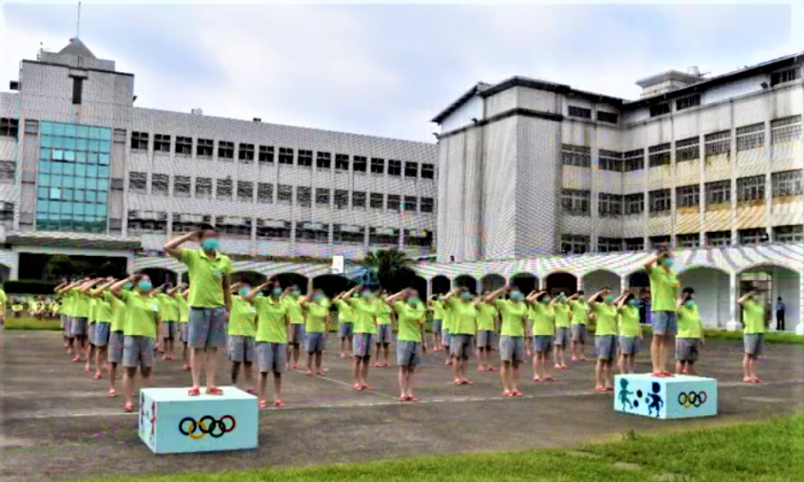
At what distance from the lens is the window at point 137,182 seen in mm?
56094

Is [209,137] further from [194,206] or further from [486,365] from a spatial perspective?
[486,365]

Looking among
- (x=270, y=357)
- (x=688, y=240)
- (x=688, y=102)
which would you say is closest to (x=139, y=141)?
(x=688, y=102)

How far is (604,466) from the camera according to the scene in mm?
7102

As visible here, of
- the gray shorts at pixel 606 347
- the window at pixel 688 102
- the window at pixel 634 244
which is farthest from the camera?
the window at pixel 634 244

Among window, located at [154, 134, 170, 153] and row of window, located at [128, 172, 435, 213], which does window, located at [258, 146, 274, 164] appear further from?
window, located at [154, 134, 170, 153]

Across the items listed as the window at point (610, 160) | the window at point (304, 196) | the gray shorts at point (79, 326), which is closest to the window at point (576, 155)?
the window at point (610, 160)

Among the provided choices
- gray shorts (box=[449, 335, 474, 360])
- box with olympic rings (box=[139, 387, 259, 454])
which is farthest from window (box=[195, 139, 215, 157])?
box with olympic rings (box=[139, 387, 259, 454])

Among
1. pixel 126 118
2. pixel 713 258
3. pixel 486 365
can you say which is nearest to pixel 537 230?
pixel 713 258

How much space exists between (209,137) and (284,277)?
11948mm

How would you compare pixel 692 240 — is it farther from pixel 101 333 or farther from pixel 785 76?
pixel 101 333

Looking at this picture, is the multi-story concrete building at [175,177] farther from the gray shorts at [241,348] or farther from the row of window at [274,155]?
the gray shorts at [241,348]

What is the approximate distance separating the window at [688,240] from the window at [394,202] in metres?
23.4

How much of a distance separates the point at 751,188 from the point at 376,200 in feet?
96.7

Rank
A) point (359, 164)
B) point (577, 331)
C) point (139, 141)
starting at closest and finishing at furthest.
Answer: point (577, 331), point (139, 141), point (359, 164)
